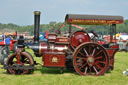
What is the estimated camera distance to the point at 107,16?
689 cm

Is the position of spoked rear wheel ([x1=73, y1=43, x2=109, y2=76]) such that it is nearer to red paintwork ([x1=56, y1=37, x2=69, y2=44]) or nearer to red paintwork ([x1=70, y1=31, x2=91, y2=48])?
red paintwork ([x1=70, y1=31, x2=91, y2=48])

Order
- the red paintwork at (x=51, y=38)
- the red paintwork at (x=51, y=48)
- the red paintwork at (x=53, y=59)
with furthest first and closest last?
the red paintwork at (x=51, y=38)
the red paintwork at (x=51, y=48)
the red paintwork at (x=53, y=59)

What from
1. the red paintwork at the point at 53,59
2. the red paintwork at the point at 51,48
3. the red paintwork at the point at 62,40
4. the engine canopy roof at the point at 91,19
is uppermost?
the engine canopy roof at the point at 91,19

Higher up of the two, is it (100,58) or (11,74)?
(100,58)

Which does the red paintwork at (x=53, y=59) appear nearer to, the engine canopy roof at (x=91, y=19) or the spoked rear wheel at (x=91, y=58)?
the spoked rear wheel at (x=91, y=58)

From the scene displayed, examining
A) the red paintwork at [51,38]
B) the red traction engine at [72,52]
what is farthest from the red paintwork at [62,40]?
the red paintwork at [51,38]

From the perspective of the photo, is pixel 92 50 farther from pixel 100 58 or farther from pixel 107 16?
pixel 107 16

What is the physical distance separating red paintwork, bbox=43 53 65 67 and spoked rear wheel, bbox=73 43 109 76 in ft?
1.55

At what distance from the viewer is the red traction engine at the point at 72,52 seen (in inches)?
252

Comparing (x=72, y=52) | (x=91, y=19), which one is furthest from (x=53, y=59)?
(x=91, y=19)

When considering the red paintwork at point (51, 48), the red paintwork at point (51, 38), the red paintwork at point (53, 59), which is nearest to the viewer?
the red paintwork at point (53, 59)

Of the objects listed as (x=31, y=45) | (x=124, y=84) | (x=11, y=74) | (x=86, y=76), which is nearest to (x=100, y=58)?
(x=86, y=76)

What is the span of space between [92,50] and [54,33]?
62.8 inches

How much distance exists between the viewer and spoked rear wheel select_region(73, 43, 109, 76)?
644 cm
